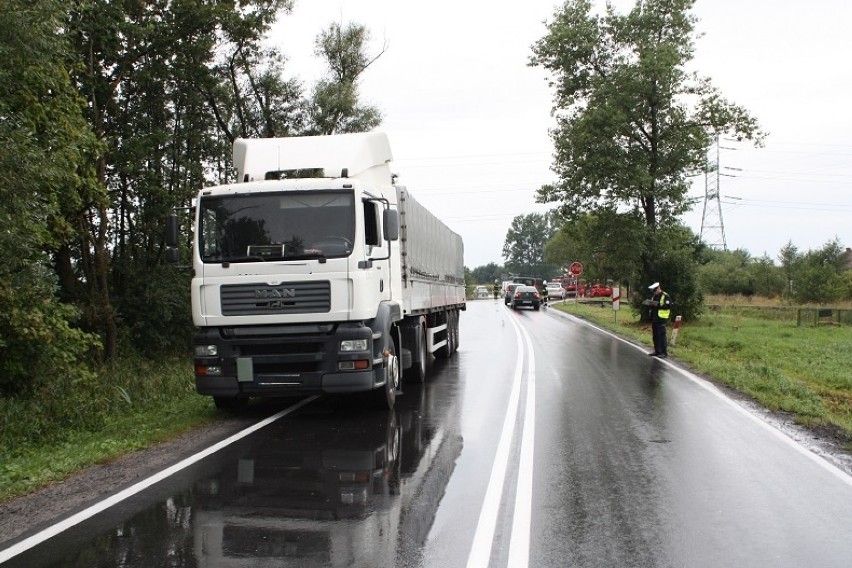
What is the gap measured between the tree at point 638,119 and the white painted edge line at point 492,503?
22.0 metres

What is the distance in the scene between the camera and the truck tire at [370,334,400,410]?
10.1 m

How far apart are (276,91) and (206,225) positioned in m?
17.7

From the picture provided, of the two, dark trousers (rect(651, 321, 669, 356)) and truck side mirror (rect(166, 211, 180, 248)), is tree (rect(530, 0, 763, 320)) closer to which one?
dark trousers (rect(651, 321, 669, 356))

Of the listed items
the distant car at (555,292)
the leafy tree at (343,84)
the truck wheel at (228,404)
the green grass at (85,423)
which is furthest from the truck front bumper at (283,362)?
the distant car at (555,292)

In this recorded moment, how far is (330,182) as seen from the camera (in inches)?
383

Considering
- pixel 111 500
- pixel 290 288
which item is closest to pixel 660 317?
pixel 290 288

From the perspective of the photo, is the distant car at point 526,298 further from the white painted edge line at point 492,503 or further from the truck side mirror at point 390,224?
the truck side mirror at point 390,224

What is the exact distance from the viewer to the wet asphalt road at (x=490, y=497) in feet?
15.7

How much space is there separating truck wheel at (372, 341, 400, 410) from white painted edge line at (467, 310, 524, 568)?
1.63 metres

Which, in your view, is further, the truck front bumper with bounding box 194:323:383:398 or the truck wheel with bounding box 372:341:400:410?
the truck wheel with bounding box 372:341:400:410

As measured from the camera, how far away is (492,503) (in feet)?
19.2

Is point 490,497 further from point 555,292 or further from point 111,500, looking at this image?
point 555,292

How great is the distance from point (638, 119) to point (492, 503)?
27698 mm

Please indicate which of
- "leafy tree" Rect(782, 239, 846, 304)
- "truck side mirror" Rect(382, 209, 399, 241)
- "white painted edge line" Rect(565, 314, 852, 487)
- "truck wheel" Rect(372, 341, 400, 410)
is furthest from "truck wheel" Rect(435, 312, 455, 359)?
"leafy tree" Rect(782, 239, 846, 304)
